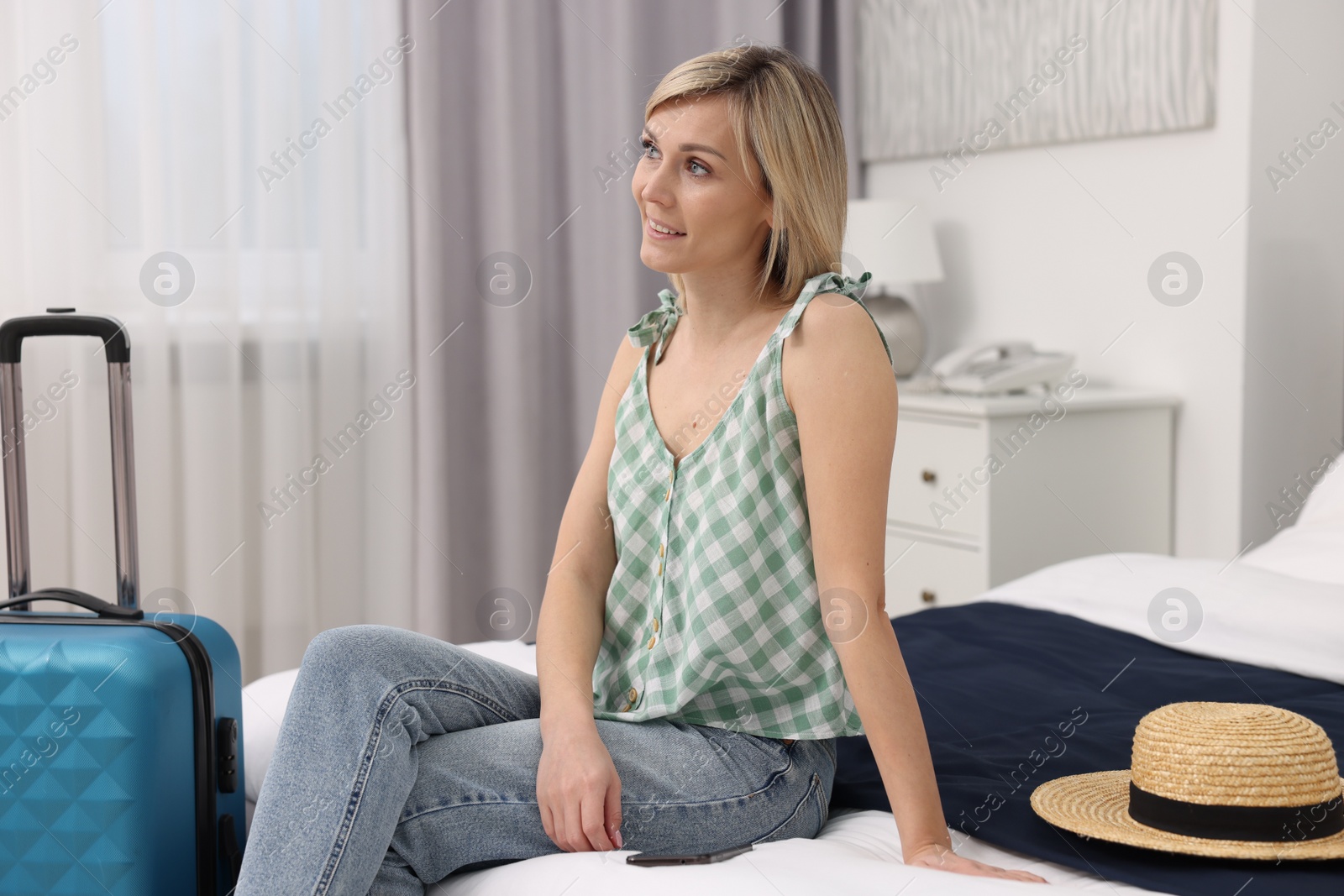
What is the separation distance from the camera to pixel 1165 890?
2.97ft

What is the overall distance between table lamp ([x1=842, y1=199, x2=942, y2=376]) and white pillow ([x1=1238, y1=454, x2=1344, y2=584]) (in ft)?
3.48

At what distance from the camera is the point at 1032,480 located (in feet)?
8.25

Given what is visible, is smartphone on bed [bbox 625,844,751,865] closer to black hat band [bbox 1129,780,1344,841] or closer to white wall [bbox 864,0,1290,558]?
black hat band [bbox 1129,780,1344,841]

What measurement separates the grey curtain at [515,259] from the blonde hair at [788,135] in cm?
171

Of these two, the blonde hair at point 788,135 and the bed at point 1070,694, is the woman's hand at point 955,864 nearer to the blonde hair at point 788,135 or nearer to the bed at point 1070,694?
the bed at point 1070,694

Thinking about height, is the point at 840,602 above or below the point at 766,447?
below

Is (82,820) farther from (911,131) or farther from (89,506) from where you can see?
(911,131)

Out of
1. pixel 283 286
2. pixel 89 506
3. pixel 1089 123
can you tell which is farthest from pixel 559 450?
pixel 1089 123

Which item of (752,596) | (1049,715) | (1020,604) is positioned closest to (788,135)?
(752,596)

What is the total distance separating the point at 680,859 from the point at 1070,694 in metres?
0.66

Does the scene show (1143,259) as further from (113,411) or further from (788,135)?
(113,411)

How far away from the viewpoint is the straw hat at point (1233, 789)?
2.96 feet

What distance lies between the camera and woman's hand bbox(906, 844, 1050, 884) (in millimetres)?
901

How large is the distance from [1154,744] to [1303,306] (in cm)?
182
